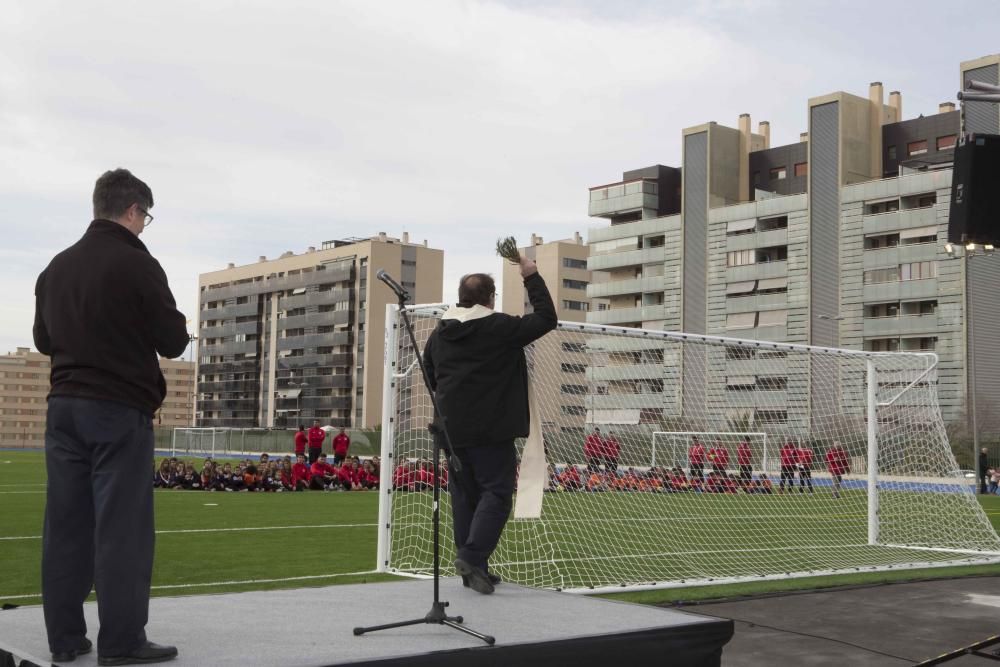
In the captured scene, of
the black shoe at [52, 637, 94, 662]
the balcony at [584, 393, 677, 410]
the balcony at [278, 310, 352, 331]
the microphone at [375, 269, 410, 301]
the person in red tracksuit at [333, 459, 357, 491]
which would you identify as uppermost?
the balcony at [278, 310, 352, 331]

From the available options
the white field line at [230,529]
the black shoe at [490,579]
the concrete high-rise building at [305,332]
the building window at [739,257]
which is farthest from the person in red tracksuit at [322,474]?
the concrete high-rise building at [305,332]

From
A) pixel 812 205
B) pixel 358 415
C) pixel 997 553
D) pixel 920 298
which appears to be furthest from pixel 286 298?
pixel 997 553

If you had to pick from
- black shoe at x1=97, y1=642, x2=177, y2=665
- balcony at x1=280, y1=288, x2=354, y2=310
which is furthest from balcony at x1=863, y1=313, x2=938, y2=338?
black shoe at x1=97, y1=642, x2=177, y2=665

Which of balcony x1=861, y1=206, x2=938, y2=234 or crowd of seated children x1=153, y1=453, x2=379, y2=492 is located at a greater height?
balcony x1=861, y1=206, x2=938, y2=234

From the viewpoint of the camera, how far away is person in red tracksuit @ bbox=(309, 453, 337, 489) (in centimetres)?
2689

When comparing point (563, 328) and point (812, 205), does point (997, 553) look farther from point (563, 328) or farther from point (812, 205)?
point (812, 205)

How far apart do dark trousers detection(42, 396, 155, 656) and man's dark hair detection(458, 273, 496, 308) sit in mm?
2611

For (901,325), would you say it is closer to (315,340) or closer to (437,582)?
(437,582)

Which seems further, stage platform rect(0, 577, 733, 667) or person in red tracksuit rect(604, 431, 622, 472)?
person in red tracksuit rect(604, 431, 622, 472)

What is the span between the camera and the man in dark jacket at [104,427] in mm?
4051

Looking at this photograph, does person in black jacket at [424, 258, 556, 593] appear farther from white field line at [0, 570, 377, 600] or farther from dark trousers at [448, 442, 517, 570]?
white field line at [0, 570, 377, 600]

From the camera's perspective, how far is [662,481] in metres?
21.4

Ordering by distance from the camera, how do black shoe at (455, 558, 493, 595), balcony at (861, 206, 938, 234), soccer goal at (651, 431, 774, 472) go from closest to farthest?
black shoe at (455, 558, 493, 595) < soccer goal at (651, 431, 774, 472) < balcony at (861, 206, 938, 234)

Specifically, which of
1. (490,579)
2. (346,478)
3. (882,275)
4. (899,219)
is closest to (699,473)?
(346,478)
